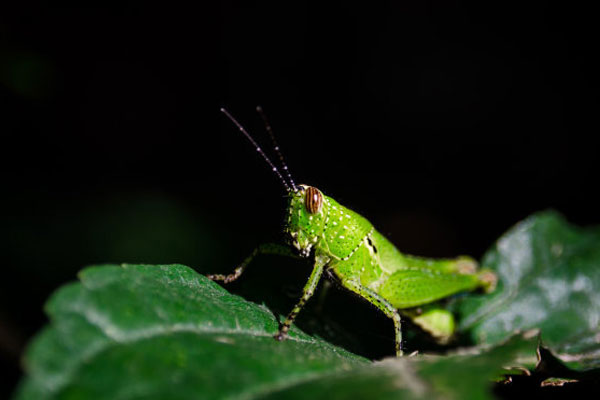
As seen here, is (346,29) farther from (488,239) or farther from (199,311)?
(199,311)

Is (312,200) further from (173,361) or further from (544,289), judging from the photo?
(544,289)

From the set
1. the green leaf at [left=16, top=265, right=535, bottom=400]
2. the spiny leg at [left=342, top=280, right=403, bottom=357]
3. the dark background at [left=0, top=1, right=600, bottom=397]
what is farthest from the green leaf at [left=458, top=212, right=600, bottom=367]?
the green leaf at [left=16, top=265, right=535, bottom=400]

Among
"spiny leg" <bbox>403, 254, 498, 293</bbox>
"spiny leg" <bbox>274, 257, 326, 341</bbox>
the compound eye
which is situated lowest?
"spiny leg" <bbox>274, 257, 326, 341</bbox>

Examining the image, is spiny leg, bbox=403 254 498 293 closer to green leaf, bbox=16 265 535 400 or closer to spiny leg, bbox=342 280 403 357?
spiny leg, bbox=342 280 403 357

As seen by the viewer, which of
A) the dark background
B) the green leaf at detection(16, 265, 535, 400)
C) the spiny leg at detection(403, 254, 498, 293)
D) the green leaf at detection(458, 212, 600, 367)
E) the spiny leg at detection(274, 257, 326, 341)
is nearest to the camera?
the green leaf at detection(16, 265, 535, 400)

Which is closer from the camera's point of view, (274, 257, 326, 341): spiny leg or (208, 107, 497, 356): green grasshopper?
(274, 257, 326, 341): spiny leg

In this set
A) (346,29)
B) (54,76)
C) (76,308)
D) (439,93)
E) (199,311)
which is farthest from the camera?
(346,29)

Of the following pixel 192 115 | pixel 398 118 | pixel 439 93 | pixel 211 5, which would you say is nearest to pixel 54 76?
pixel 192 115
